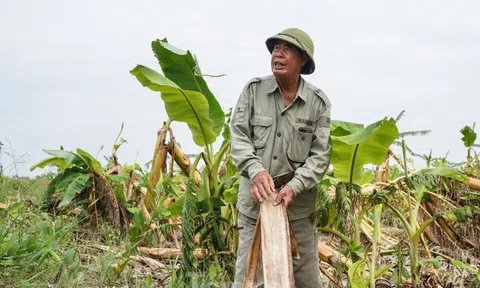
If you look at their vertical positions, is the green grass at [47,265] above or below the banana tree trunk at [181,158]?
below

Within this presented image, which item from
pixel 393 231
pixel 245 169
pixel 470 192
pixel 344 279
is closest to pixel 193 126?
pixel 245 169

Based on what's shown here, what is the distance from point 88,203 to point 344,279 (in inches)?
103

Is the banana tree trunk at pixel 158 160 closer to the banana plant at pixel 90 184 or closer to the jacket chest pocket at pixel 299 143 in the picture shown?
the banana plant at pixel 90 184

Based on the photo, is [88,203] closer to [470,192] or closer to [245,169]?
[245,169]

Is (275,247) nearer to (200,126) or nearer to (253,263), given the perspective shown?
(253,263)

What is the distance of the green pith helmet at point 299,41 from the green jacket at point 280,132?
13 centimetres

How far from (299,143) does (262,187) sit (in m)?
0.49

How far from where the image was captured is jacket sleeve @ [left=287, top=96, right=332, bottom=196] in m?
3.66

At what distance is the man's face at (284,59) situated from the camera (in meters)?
3.79

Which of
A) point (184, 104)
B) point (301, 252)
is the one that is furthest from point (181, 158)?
point (301, 252)

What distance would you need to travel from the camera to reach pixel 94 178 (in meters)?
6.26

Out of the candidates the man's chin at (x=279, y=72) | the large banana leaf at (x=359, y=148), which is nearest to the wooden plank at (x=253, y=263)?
the man's chin at (x=279, y=72)

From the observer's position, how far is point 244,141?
3807 millimetres

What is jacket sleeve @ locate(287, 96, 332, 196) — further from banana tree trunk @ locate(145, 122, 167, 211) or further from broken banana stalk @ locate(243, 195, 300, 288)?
banana tree trunk @ locate(145, 122, 167, 211)
